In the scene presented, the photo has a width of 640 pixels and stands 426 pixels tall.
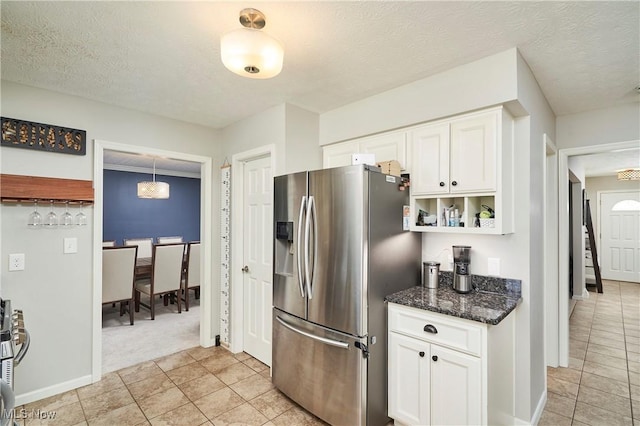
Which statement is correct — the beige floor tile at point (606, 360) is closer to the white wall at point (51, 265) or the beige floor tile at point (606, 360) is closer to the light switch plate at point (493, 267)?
the light switch plate at point (493, 267)

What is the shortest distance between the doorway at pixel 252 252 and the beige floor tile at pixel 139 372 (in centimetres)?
74

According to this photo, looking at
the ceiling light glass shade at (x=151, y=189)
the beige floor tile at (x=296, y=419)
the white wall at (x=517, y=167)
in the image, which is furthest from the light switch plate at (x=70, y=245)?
the white wall at (x=517, y=167)

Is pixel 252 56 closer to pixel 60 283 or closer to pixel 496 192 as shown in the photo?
pixel 496 192

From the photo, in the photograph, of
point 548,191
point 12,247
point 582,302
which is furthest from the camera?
point 582,302

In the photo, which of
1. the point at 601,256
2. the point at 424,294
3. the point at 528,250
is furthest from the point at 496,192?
the point at 601,256

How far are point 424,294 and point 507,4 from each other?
1751 mm

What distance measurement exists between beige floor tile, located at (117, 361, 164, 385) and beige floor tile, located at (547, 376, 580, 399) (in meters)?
Result: 3.53

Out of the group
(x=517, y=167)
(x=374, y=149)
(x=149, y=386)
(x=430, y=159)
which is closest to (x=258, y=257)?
(x=149, y=386)

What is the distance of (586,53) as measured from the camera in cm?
196

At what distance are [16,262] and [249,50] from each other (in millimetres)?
2514

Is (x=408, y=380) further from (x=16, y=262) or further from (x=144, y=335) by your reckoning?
(x=144, y=335)

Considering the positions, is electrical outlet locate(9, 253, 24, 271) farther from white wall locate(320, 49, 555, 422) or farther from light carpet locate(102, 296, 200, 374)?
white wall locate(320, 49, 555, 422)

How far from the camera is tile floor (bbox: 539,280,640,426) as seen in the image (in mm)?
2332

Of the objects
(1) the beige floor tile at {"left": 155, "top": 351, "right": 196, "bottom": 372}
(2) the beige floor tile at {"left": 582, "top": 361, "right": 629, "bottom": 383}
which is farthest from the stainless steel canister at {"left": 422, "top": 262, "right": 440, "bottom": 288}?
(1) the beige floor tile at {"left": 155, "top": 351, "right": 196, "bottom": 372}
